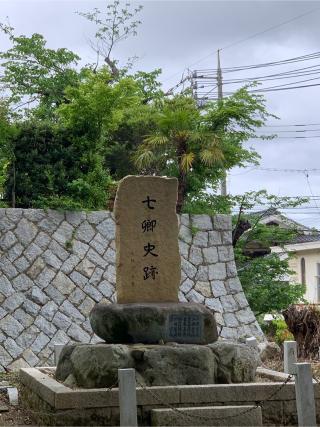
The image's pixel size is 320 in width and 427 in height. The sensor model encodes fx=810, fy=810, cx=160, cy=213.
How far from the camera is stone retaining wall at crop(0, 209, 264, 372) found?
15789mm

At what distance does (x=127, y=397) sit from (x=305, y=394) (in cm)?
185

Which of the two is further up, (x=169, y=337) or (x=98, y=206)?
(x=98, y=206)

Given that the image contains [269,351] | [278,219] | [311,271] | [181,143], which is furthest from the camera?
[311,271]

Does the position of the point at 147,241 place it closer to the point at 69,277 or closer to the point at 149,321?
the point at 149,321

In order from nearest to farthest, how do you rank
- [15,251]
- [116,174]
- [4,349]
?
[4,349] → [15,251] → [116,174]

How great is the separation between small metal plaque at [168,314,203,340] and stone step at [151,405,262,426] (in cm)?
120

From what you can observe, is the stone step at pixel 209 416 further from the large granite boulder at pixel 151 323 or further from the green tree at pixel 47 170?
the green tree at pixel 47 170

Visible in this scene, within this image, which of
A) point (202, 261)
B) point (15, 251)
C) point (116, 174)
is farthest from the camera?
point (116, 174)

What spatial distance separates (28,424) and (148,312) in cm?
210

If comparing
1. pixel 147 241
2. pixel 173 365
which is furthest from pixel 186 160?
pixel 173 365

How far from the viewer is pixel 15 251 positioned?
54.0ft

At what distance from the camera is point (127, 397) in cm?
787

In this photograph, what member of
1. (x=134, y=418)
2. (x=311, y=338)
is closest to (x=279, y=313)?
(x=311, y=338)

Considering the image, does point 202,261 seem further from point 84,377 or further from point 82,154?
point 84,377
